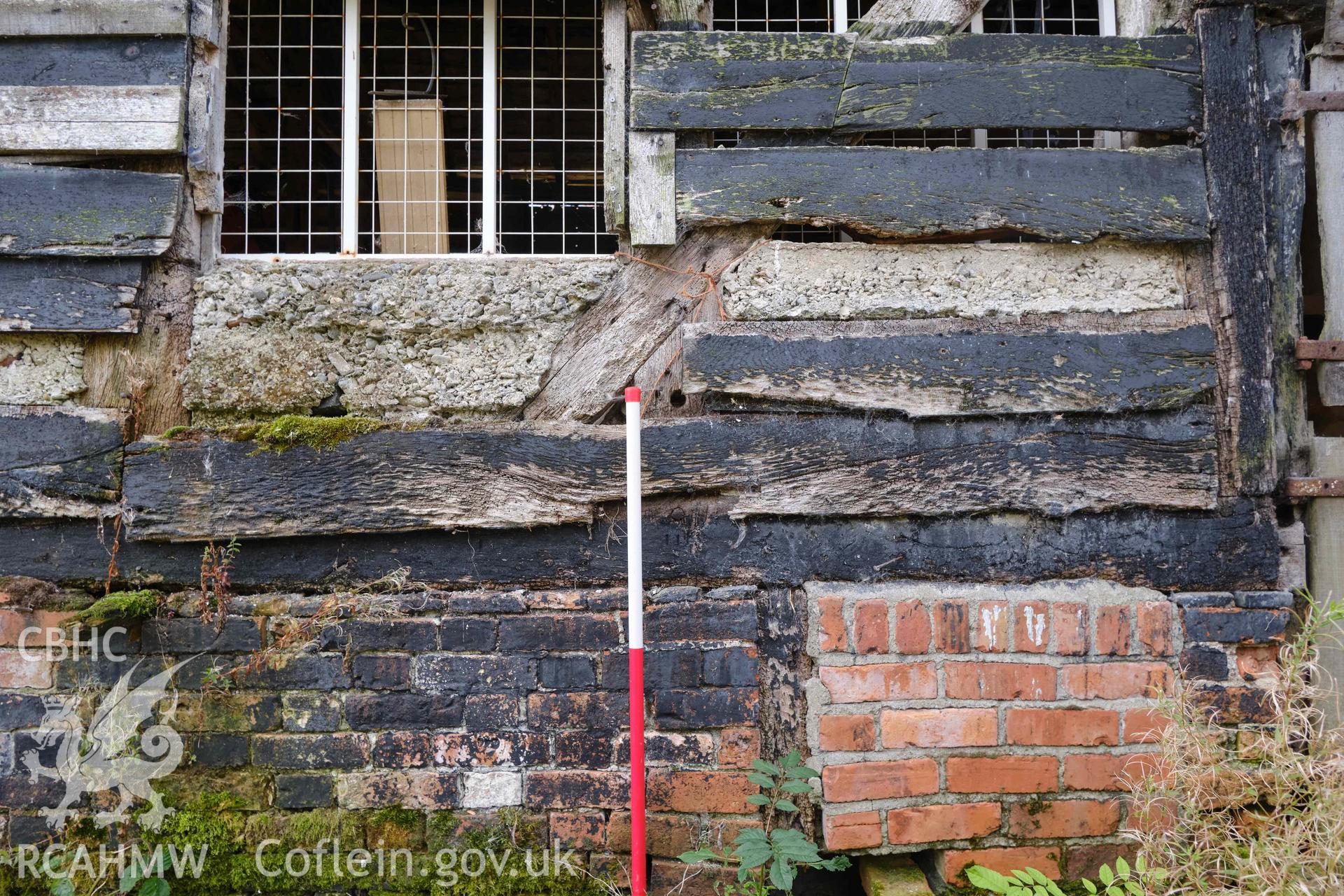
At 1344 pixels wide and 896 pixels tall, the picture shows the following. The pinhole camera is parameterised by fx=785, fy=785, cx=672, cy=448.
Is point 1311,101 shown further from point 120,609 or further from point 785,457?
point 120,609

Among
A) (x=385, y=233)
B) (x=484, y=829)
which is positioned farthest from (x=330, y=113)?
(x=484, y=829)

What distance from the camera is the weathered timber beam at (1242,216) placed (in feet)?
7.93

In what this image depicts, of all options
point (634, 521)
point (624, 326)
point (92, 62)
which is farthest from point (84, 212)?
point (634, 521)

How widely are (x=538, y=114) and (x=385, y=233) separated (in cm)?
138

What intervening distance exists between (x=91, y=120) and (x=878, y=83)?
238 cm

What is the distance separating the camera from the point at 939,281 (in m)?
2.46

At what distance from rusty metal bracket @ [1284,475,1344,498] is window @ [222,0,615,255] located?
2.34 meters

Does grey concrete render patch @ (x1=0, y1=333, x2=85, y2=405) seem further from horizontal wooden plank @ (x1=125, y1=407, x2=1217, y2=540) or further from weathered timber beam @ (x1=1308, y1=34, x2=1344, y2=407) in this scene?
weathered timber beam @ (x1=1308, y1=34, x2=1344, y2=407)

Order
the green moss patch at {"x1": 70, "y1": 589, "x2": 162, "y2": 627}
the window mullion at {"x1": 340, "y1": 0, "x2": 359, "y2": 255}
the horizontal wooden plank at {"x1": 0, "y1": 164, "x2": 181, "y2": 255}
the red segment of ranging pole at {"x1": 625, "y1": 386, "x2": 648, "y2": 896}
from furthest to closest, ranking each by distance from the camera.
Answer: the window mullion at {"x1": 340, "y1": 0, "x2": 359, "y2": 255} → the horizontal wooden plank at {"x1": 0, "y1": 164, "x2": 181, "y2": 255} → the green moss patch at {"x1": 70, "y1": 589, "x2": 162, "y2": 627} → the red segment of ranging pole at {"x1": 625, "y1": 386, "x2": 648, "y2": 896}

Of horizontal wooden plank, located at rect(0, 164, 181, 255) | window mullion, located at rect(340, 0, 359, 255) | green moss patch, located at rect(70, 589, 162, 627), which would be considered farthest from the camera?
window mullion, located at rect(340, 0, 359, 255)

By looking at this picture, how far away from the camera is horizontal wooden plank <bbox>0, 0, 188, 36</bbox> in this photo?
2355 mm

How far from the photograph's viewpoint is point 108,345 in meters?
2.42

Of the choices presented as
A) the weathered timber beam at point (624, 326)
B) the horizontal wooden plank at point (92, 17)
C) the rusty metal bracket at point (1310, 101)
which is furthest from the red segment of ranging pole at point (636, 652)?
the rusty metal bracket at point (1310, 101)

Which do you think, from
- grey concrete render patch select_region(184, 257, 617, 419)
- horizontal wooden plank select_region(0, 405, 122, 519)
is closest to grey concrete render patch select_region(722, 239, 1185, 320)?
grey concrete render patch select_region(184, 257, 617, 419)
